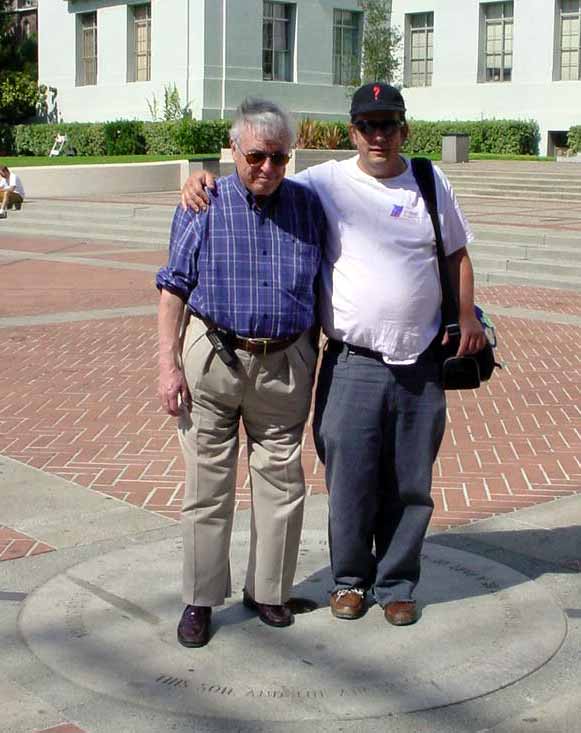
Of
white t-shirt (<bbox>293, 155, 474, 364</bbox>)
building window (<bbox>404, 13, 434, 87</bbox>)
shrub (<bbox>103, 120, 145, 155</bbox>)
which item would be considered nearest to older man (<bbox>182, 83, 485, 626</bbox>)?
white t-shirt (<bbox>293, 155, 474, 364</bbox>)

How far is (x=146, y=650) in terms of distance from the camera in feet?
13.3

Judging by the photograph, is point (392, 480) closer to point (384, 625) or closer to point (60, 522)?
point (384, 625)

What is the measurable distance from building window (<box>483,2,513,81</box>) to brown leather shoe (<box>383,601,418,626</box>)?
34169mm

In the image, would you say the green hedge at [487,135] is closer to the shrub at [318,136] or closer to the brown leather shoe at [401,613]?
the shrub at [318,136]

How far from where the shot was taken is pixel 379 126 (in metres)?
3.97

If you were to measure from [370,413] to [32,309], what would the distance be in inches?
340

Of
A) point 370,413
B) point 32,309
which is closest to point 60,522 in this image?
point 370,413

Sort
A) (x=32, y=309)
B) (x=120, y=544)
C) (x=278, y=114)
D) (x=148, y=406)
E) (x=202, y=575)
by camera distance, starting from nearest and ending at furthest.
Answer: (x=278, y=114) < (x=202, y=575) < (x=120, y=544) < (x=148, y=406) < (x=32, y=309)

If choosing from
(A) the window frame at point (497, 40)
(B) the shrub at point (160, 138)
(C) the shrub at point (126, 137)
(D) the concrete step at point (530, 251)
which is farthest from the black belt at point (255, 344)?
(A) the window frame at point (497, 40)

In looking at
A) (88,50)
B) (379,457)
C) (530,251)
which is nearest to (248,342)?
(379,457)

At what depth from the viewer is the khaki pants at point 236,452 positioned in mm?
3975

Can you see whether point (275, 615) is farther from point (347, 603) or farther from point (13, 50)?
point (13, 50)

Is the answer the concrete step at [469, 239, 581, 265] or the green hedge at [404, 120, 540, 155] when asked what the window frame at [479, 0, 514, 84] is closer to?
the green hedge at [404, 120, 540, 155]

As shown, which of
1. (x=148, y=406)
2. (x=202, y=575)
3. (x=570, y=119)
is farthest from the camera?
(x=570, y=119)
